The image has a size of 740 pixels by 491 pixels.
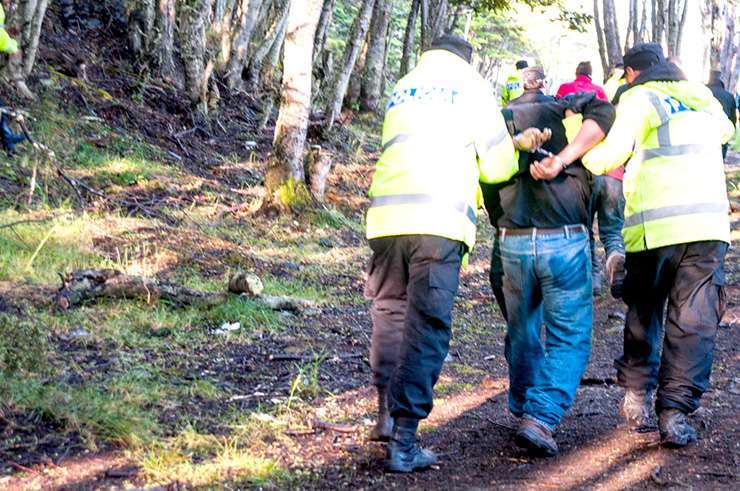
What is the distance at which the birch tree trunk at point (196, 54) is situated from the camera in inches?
618

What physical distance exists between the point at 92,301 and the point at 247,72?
12806 millimetres

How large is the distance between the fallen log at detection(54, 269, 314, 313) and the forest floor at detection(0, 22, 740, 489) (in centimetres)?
11

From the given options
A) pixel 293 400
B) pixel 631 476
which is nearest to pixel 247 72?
pixel 293 400

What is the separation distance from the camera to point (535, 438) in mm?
4785

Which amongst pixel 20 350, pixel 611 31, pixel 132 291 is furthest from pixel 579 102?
pixel 611 31

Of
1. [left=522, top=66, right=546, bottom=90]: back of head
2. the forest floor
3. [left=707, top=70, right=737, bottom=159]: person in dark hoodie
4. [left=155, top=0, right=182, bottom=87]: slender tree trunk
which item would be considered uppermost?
[left=155, top=0, right=182, bottom=87]: slender tree trunk

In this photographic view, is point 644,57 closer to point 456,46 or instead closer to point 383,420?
point 456,46

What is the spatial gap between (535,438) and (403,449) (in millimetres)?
702

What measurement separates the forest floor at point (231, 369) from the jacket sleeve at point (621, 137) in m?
1.51

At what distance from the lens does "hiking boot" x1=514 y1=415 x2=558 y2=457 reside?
189 inches

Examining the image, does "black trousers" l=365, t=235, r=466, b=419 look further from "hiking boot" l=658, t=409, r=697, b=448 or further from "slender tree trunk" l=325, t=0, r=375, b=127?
"slender tree trunk" l=325, t=0, r=375, b=127

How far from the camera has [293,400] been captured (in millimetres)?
5664

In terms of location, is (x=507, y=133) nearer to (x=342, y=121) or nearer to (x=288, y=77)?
(x=288, y=77)

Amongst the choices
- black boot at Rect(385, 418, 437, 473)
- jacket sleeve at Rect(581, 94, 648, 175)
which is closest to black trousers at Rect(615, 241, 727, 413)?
jacket sleeve at Rect(581, 94, 648, 175)
